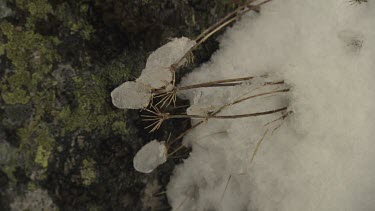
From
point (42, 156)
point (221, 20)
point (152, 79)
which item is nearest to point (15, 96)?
point (42, 156)

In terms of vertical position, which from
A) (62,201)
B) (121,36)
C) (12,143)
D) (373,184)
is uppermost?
(121,36)

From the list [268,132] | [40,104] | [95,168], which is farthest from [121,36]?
[268,132]

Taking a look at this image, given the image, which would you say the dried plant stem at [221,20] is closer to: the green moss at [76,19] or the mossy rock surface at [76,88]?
the mossy rock surface at [76,88]

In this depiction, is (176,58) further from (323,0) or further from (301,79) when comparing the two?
(323,0)

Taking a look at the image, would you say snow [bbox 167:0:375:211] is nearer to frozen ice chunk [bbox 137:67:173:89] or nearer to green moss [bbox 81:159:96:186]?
frozen ice chunk [bbox 137:67:173:89]

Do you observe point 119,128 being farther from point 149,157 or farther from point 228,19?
point 228,19

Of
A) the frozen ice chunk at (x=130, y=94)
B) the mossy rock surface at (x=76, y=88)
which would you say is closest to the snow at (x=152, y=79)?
the frozen ice chunk at (x=130, y=94)
